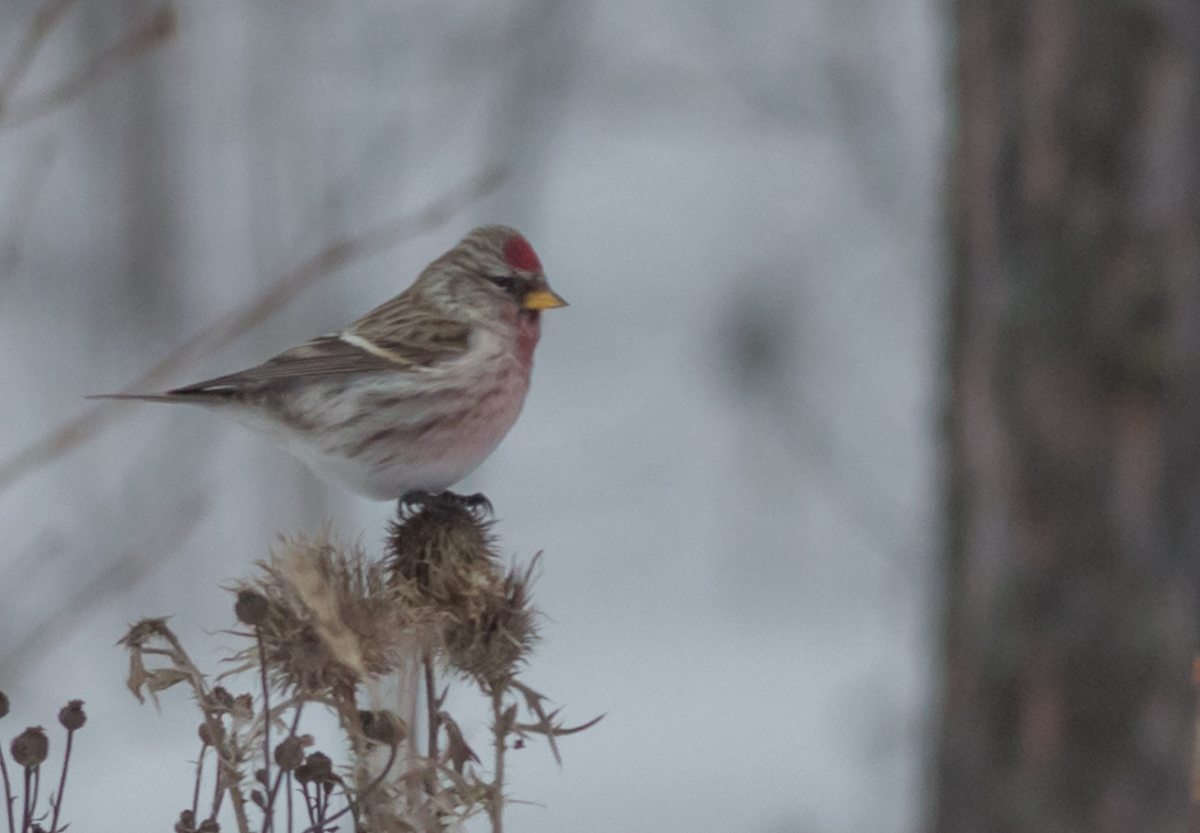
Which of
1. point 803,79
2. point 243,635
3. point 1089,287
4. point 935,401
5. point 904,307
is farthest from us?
point 904,307

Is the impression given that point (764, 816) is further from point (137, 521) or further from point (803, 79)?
point (803, 79)

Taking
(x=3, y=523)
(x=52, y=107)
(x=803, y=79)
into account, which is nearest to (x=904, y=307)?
(x=803, y=79)

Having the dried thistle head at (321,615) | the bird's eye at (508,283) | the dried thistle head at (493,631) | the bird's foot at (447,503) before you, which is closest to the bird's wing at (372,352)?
the bird's eye at (508,283)

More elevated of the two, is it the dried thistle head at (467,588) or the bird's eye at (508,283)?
the bird's eye at (508,283)

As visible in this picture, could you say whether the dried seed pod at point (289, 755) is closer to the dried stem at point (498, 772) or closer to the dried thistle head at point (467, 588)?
the dried stem at point (498, 772)

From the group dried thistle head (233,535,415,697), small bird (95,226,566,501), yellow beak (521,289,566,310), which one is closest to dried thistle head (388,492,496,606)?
dried thistle head (233,535,415,697)

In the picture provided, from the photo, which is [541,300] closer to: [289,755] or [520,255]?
[520,255]

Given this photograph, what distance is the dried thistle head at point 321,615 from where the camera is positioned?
154 cm

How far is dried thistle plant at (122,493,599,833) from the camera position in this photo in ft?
4.86

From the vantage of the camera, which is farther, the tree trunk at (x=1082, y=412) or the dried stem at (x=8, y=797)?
the tree trunk at (x=1082, y=412)

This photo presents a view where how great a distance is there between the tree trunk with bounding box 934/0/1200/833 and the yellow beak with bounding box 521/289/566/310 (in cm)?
144

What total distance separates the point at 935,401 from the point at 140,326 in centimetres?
511

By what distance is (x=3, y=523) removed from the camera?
7258 millimetres

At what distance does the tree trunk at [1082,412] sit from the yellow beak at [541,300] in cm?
144
